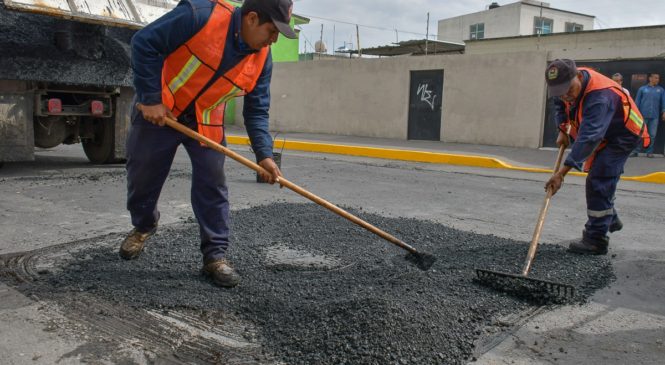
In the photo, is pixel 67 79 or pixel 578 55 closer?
pixel 67 79

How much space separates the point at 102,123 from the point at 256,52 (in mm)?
5439

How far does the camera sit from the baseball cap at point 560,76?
4090 millimetres

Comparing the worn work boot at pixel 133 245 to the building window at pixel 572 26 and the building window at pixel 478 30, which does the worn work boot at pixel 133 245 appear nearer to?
the building window at pixel 478 30

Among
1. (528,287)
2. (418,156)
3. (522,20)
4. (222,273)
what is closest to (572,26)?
(522,20)

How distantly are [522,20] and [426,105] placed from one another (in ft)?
69.3

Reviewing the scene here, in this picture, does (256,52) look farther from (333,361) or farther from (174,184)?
(174,184)

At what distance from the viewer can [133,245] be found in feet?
12.2

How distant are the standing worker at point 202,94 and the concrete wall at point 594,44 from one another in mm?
11127

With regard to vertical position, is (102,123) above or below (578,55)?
below

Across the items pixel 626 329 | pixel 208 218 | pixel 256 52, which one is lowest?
pixel 626 329

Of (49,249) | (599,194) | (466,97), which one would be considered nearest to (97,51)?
(49,249)

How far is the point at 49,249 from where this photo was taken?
392cm

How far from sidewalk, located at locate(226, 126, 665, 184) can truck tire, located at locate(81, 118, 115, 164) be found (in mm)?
5961

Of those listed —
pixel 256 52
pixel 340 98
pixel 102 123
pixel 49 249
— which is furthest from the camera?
pixel 340 98
